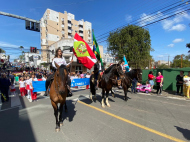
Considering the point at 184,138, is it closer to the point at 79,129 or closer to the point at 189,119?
the point at 189,119

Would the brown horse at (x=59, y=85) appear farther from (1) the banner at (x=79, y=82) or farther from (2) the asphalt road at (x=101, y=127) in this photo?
(1) the banner at (x=79, y=82)

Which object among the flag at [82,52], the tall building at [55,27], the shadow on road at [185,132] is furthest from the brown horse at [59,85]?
the tall building at [55,27]

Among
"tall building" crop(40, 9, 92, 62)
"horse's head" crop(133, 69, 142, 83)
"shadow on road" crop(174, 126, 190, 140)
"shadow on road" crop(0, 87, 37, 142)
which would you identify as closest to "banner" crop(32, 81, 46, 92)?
"shadow on road" crop(0, 87, 37, 142)

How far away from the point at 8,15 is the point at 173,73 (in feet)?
50.5

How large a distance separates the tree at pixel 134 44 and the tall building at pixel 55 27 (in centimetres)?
3549

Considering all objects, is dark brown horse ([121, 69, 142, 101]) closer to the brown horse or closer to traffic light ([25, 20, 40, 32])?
the brown horse

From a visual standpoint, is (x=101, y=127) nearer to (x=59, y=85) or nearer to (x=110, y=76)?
(x=59, y=85)

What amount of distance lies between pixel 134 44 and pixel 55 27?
4771cm

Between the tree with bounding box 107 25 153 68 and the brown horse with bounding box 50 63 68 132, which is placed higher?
the tree with bounding box 107 25 153 68

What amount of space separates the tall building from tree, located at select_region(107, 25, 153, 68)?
116ft

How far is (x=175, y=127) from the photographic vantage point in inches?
129

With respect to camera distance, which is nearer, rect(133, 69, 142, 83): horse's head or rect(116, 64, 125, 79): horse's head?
rect(116, 64, 125, 79): horse's head

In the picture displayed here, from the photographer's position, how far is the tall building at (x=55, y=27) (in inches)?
1934

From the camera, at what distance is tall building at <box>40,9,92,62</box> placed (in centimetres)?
4912
